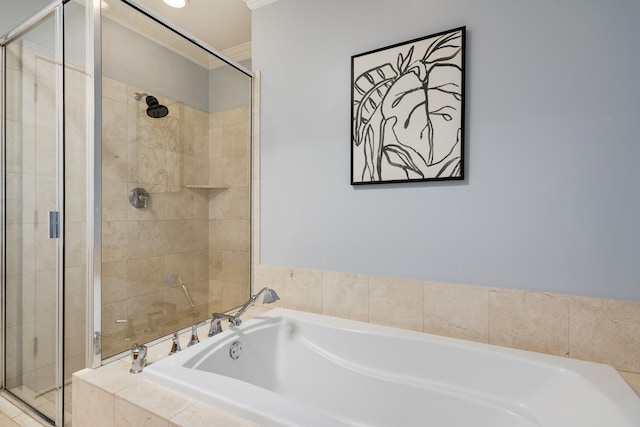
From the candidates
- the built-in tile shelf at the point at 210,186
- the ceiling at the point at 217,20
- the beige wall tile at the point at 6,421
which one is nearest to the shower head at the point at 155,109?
the built-in tile shelf at the point at 210,186

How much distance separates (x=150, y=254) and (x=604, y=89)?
2.23m

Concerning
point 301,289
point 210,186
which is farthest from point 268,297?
point 210,186

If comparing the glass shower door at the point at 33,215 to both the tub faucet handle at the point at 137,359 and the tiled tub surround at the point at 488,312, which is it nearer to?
the tub faucet handle at the point at 137,359

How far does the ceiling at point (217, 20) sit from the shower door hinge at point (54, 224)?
1313 mm

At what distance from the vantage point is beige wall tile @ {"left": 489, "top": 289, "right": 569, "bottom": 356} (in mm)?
1354

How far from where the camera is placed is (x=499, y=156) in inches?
57.4

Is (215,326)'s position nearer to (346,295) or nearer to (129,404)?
(129,404)

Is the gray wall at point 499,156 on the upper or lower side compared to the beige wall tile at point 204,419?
upper

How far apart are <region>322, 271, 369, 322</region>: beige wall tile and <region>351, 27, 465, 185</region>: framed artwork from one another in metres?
0.55

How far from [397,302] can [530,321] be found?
582mm

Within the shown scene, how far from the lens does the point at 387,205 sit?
1.72 m

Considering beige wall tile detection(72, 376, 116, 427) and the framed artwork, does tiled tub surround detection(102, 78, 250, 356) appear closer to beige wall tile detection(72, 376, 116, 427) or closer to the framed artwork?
beige wall tile detection(72, 376, 116, 427)

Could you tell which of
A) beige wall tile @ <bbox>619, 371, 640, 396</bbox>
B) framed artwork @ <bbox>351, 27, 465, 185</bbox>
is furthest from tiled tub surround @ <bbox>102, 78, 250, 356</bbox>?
beige wall tile @ <bbox>619, 371, 640, 396</bbox>

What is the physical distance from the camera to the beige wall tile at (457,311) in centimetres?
149
